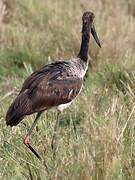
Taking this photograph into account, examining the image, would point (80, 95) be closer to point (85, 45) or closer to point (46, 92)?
point (85, 45)

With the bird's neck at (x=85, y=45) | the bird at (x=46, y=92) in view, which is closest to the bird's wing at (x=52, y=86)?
the bird at (x=46, y=92)

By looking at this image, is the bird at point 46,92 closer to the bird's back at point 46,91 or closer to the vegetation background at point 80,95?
the bird's back at point 46,91

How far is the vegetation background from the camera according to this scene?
343 centimetres

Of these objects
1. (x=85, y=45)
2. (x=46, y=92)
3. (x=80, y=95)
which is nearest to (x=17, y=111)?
(x=46, y=92)

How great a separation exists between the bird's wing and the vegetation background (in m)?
0.25

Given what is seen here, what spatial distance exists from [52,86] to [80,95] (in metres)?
1.17

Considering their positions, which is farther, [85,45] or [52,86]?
[85,45]

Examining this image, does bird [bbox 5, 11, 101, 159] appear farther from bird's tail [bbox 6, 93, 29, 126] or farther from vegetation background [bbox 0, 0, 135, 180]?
vegetation background [bbox 0, 0, 135, 180]

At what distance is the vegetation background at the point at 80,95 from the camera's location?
343 cm

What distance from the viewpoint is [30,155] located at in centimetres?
395

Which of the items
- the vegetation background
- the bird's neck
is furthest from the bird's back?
the bird's neck

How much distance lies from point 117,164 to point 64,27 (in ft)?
14.4

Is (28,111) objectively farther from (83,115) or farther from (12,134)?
(83,115)

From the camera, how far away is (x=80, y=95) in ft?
18.2
